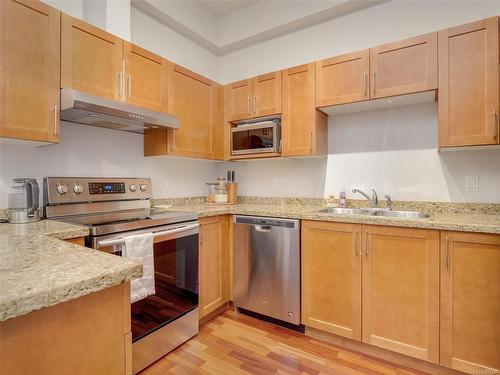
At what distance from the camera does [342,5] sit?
7.79 feet

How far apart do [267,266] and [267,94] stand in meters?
1.55

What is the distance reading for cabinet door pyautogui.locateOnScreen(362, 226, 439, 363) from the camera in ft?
5.29

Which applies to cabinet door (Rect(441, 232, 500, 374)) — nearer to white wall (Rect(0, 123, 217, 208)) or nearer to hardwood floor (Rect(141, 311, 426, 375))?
hardwood floor (Rect(141, 311, 426, 375))

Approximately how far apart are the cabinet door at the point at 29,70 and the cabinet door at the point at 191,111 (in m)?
0.85

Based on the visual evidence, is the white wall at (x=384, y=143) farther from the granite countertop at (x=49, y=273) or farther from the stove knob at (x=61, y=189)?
the granite countertop at (x=49, y=273)

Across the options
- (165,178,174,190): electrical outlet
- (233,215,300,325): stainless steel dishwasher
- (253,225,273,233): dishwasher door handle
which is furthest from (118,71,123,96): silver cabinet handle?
(253,225,273,233): dishwasher door handle

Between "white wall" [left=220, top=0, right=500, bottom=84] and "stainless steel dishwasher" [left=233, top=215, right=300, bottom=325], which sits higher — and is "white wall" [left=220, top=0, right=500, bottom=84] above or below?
above

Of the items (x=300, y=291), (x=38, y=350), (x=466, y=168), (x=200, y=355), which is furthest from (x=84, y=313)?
(x=466, y=168)

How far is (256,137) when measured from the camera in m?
2.60

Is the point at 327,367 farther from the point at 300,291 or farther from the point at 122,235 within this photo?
the point at 122,235

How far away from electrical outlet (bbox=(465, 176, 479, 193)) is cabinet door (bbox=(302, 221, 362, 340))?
0.93 meters

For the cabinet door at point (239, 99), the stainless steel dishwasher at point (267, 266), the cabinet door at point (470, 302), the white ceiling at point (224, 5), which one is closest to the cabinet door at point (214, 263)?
the stainless steel dishwasher at point (267, 266)

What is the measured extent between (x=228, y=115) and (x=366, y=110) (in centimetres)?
132

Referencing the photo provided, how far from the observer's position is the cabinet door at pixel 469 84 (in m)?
1.67
